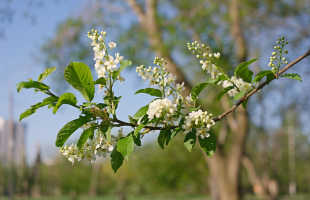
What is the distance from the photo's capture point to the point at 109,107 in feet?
2.83

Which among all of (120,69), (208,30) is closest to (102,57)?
(120,69)

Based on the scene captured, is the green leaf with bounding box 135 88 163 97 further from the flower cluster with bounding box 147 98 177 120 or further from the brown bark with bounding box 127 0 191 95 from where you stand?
the brown bark with bounding box 127 0 191 95

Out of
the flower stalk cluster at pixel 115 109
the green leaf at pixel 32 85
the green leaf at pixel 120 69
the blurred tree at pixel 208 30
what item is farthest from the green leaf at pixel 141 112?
the blurred tree at pixel 208 30

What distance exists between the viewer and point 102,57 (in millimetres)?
841

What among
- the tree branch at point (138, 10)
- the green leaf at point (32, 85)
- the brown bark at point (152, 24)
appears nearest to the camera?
the green leaf at point (32, 85)

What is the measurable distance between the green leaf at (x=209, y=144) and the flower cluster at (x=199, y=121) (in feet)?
0.06

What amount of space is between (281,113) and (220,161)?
20.3 ft

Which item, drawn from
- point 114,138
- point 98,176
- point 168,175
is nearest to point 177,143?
point 168,175

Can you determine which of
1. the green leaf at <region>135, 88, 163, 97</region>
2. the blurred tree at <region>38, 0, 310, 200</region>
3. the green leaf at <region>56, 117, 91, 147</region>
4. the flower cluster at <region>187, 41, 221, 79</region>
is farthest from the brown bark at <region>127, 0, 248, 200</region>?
the green leaf at <region>56, 117, 91, 147</region>

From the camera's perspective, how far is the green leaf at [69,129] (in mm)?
818

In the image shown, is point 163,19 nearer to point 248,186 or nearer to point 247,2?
point 247,2

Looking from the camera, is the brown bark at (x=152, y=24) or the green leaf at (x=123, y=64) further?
the brown bark at (x=152, y=24)

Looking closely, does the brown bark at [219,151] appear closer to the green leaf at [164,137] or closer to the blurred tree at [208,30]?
the blurred tree at [208,30]

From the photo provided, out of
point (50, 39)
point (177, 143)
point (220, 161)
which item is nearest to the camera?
point (220, 161)
